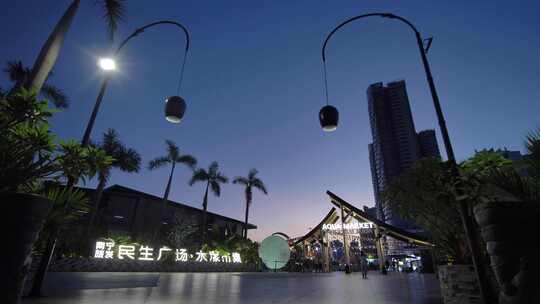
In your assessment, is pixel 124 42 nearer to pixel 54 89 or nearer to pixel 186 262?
pixel 54 89

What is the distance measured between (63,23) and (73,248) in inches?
656

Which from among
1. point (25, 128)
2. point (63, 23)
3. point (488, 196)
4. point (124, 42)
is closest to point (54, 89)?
point (63, 23)

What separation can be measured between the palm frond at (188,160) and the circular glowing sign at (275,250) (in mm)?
12854

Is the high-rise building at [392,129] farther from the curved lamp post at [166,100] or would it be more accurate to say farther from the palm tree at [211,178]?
the curved lamp post at [166,100]

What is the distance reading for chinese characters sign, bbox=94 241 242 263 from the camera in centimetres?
1923

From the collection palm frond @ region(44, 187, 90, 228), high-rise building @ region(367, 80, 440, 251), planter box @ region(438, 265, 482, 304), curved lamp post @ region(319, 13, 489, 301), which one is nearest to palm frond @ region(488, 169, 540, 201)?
curved lamp post @ region(319, 13, 489, 301)

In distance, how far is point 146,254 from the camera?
22016 millimetres

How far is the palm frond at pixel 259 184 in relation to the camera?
130 ft

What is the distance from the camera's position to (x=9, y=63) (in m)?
18.5

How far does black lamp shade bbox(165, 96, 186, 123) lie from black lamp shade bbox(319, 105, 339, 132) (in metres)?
3.02

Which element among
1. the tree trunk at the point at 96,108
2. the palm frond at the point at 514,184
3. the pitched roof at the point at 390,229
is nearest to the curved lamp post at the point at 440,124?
the palm frond at the point at 514,184

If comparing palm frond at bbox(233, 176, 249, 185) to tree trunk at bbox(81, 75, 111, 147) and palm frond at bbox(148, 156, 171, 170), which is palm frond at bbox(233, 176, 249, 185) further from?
tree trunk at bbox(81, 75, 111, 147)

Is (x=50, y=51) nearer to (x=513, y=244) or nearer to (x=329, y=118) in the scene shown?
(x=329, y=118)

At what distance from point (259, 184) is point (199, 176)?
9.95 metres
